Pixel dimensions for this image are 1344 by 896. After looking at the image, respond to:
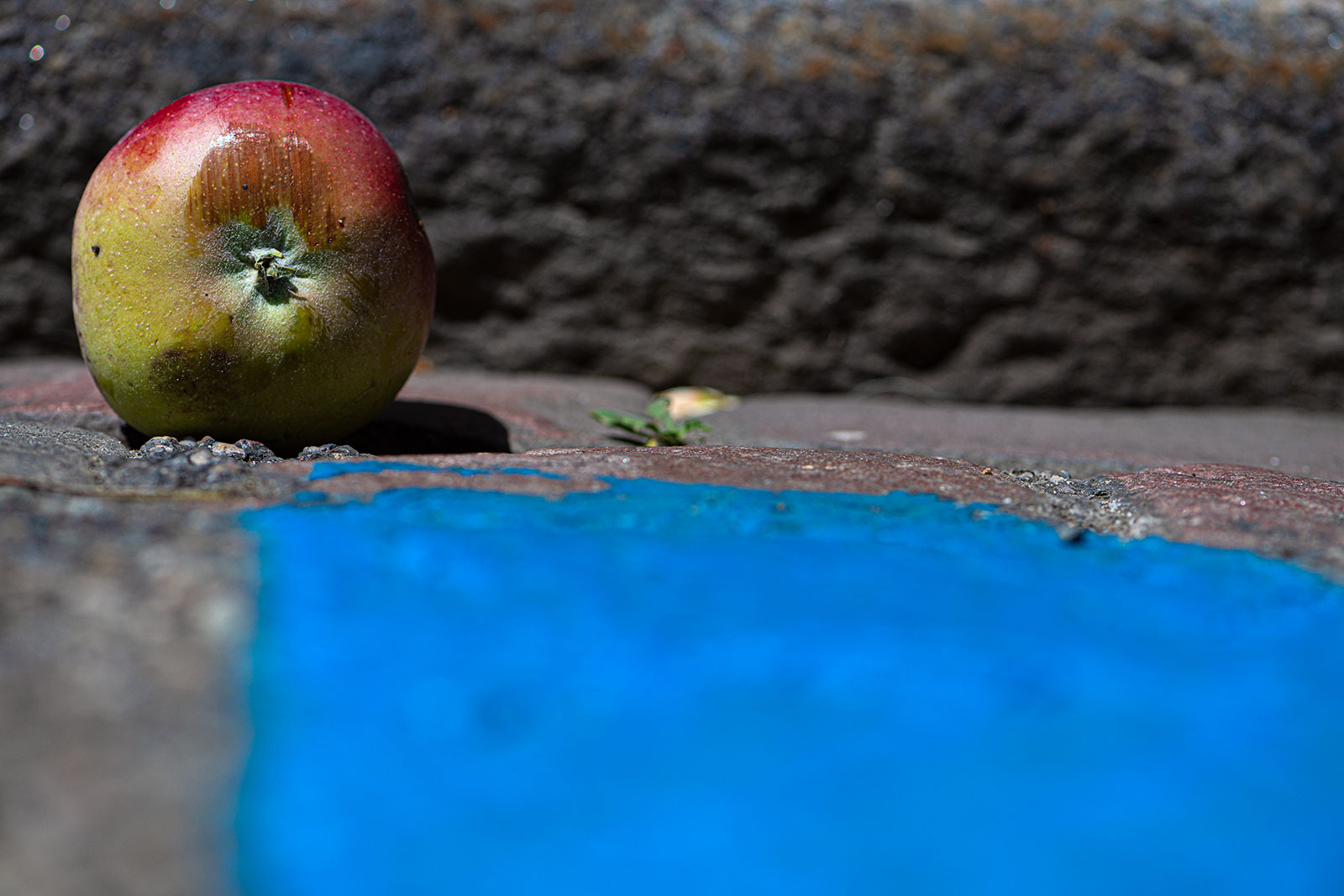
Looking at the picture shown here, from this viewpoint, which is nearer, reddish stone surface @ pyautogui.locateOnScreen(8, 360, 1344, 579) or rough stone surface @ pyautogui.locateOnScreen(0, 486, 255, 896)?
rough stone surface @ pyautogui.locateOnScreen(0, 486, 255, 896)

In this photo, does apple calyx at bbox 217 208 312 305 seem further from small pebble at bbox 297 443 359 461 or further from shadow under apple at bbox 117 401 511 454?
shadow under apple at bbox 117 401 511 454

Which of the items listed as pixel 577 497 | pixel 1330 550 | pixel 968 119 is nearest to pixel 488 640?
pixel 577 497

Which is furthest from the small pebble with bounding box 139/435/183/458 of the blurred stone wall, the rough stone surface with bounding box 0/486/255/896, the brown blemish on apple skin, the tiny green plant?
the blurred stone wall

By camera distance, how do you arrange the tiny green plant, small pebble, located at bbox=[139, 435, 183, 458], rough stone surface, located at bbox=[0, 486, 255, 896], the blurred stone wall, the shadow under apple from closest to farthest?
rough stone surface, located at bbox=[0, 486, 255, 896] < small pebble, located at bbox=[139, 435, 183, 458] < the shadow under apple < the tiny green plant < the blurred stone wall

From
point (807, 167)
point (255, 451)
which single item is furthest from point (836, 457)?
point (807, 167)

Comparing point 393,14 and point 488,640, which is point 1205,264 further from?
point 488,640

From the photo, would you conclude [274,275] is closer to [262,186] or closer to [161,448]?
[262,186]

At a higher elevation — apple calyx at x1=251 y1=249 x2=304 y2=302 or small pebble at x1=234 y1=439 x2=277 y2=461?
apple calyx at x1=251 y1=249 x2=304 y2=302
